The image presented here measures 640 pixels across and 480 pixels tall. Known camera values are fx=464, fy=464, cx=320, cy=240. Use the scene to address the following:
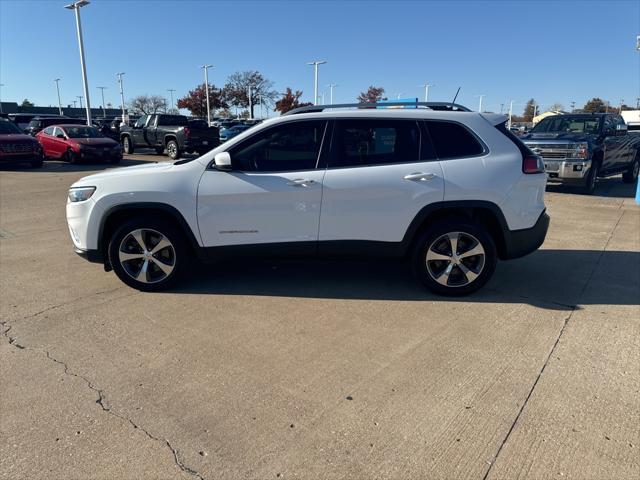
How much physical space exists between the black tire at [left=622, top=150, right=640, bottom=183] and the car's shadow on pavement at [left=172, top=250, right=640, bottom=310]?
34.0ft

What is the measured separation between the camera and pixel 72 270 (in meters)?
5.27

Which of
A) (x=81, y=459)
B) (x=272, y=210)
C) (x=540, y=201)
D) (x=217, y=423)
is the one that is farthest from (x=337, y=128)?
(x=81, y=459)

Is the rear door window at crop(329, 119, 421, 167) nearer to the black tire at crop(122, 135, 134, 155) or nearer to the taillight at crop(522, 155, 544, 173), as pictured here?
the taillight at crop(522, 155, 544, 173)

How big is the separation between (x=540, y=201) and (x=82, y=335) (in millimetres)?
4245

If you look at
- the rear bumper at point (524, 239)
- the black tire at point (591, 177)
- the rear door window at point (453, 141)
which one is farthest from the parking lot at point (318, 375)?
the black tire at point (591, 177)

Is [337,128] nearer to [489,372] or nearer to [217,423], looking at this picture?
[489,372]

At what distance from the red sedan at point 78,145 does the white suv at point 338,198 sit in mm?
14096

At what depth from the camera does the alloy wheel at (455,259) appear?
4.37 m

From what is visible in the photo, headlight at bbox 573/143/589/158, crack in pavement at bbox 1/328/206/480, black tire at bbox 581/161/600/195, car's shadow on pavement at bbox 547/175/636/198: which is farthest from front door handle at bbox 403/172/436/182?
car's shadow on pavement at bbox 547/175/636/198

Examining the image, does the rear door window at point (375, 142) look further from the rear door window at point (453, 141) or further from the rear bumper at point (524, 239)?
the rear bumper at point (524, 239)

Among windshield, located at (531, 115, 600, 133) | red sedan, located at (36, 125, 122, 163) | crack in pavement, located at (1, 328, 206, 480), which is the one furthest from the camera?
red sedan, located at (36, 125, 122, 163)

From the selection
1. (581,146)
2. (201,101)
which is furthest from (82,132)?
(201,101)

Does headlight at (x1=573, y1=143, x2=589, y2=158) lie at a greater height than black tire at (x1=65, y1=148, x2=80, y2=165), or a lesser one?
greater

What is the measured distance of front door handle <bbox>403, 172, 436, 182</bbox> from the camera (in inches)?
166
